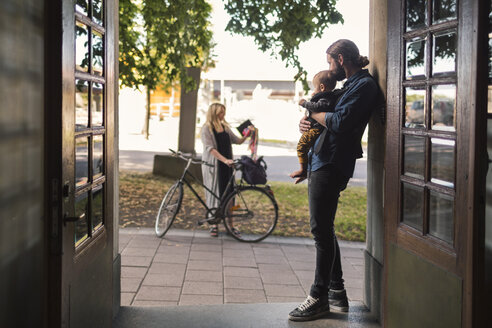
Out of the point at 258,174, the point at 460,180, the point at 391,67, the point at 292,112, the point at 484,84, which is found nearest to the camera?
the point at 484,84

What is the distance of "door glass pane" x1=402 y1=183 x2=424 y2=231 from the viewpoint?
3346 mm

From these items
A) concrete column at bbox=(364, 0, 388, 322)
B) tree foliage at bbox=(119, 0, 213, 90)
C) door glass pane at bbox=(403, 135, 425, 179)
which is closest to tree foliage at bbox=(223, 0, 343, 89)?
tree foliage at bbox=(119, 0, 213, 90)

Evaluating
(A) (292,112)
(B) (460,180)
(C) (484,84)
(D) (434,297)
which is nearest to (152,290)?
(D) (434,297)

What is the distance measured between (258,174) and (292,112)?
23.3 metres

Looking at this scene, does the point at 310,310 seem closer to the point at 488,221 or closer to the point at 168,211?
the point at 488,221

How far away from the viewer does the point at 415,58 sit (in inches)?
136

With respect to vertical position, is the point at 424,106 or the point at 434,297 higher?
the point at 424,106

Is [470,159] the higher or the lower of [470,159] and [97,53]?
the lower

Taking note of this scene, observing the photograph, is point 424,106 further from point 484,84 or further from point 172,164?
point 172,164

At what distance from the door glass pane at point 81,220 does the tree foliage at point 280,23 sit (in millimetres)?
3590

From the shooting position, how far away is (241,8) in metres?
6.62

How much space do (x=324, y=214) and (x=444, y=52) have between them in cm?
168

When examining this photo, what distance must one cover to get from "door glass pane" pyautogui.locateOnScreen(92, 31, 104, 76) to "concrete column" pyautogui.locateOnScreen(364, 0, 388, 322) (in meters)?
2.03

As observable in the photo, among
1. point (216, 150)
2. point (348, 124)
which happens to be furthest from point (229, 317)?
point (216, 150)
